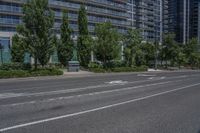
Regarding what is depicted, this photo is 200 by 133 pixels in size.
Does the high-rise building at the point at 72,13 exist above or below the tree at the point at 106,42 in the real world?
above

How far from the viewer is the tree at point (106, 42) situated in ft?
159

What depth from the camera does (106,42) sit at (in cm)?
4856

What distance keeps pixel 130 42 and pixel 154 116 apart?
1840 inches

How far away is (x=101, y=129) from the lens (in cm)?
852

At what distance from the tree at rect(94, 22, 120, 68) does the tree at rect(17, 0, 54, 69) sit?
Result: 1220 centimetres

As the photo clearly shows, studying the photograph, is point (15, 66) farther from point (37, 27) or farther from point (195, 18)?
point (195, 18)

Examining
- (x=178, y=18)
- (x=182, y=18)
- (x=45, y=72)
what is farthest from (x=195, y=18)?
(x=45, y=72)

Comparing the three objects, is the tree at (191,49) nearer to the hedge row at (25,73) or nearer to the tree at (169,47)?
the tree at (169,47)

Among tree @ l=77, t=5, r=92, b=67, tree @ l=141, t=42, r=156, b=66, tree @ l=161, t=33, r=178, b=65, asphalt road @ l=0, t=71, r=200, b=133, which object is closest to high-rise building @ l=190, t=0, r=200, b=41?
tree @ l=141, t=42, r=156, b=66

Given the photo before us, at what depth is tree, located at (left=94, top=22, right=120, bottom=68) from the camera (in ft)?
159

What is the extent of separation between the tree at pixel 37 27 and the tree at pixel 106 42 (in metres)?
12.2

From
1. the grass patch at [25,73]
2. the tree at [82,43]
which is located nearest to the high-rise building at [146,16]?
the tree at [82,43]

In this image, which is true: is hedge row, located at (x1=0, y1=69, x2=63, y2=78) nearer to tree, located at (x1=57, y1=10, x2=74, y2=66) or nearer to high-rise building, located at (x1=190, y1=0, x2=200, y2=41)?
tree, located at (x1=57, y1=10, x2=74, y2=66)

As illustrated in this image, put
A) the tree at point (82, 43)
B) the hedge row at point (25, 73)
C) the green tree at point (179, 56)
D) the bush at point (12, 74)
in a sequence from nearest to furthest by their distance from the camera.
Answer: the bush at point (12, 74) < the hedge row at point (25, 73) < the tree at point (82, 43) < the green tree at point (179, 56)
